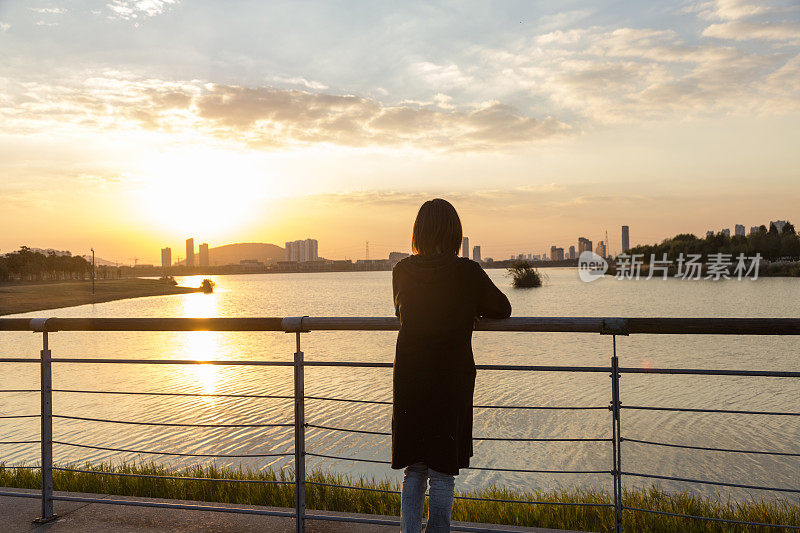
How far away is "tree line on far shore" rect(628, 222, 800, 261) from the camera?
126 m

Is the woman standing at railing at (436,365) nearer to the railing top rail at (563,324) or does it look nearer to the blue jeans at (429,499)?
the blue jeans at (429,499)

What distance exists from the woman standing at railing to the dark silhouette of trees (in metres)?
130

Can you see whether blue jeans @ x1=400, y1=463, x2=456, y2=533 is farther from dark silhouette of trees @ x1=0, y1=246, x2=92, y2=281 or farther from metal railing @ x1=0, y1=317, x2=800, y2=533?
dark silhouette of trees @ x1=0, y1=246, x2=92, y2=281

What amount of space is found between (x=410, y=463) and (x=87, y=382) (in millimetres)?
20650

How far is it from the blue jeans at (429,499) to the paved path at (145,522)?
91 cm

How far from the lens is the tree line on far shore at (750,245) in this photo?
126000 mm

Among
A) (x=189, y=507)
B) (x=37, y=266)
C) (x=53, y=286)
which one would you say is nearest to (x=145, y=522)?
(x=189, y=507)

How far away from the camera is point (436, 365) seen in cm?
253

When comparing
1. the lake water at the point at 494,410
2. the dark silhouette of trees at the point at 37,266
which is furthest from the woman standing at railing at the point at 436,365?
the dark silhouette of trees at the point at 37,266

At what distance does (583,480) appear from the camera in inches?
401

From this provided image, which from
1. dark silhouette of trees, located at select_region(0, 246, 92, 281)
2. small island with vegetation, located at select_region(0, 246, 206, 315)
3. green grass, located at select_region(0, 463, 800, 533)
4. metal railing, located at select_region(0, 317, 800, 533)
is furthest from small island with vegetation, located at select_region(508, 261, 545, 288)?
dark silhouette of trees, located at select_region(0, 246, 92, 281)

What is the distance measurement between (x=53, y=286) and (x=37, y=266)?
40.5 meters

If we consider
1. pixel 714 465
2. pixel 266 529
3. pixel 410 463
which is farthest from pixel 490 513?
pixel 714 465

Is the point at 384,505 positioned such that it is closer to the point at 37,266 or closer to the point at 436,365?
the point at 436,365
